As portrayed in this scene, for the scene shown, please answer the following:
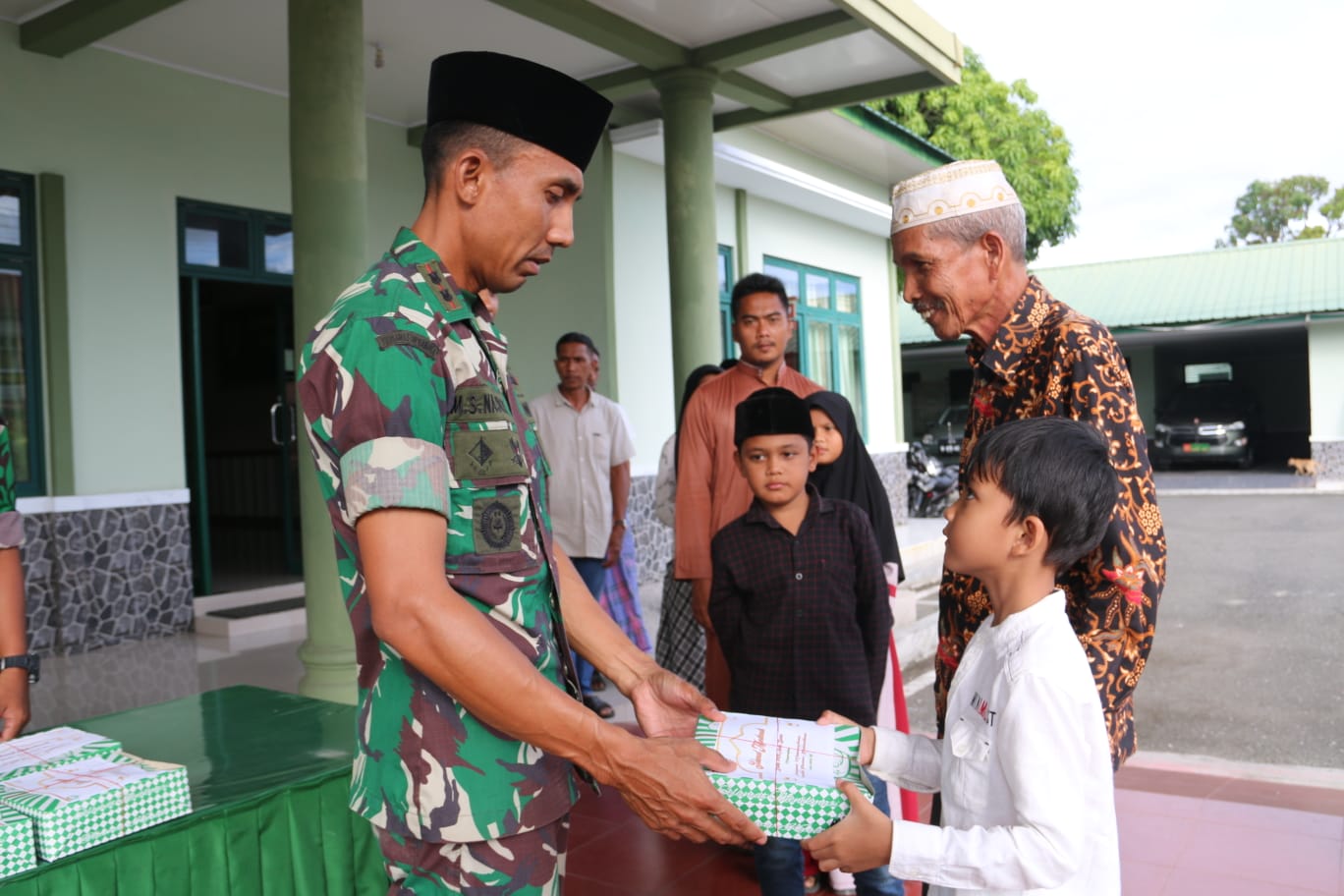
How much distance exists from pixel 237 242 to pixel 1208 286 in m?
19.5

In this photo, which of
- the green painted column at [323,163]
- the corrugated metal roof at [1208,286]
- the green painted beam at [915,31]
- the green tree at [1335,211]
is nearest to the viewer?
the green painted column at [323,163]

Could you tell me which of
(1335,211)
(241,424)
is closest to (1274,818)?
(241,424)

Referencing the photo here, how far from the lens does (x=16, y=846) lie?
1.71 m

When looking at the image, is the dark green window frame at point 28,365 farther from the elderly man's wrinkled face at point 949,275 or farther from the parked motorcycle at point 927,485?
the parked motorcycle at point 927,485

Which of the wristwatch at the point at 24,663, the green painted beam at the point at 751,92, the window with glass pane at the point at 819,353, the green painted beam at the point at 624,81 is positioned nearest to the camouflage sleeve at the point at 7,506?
the wristwatch at the point at 24,663

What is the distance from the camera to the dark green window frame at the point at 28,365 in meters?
5.64

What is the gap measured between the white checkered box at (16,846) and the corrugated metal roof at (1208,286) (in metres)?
17.5

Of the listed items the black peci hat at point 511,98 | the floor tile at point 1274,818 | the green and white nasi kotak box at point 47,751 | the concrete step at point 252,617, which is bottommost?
the floor tile at point 1274,818

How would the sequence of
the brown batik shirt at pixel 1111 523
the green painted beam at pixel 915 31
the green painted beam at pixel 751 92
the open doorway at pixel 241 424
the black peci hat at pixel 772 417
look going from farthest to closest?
the open doorway at pixel 241 424 → the green painted beam at pixel 751 92 → the green painted beam at pixel 915 31 → the black peci hat at pixel 772 417 → the brown batik shirt at pixel 1111 523

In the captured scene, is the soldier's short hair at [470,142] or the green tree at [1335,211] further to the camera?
the green tree at [1335,211]

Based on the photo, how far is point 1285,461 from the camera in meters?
22.0

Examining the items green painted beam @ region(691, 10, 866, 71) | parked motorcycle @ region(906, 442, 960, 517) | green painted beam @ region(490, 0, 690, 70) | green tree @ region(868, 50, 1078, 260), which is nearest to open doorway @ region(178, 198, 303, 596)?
green painted beam @ region(490, 0, 690, 70)

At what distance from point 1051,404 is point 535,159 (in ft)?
Answer: 2.78

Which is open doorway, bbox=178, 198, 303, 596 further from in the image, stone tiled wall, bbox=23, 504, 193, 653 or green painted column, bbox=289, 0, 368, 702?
green painted column, bbox=289, 0, 368, 702
